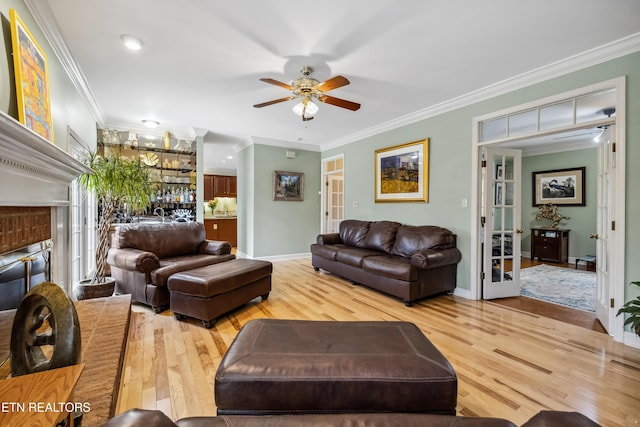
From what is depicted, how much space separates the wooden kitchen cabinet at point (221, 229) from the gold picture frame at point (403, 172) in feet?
15.4

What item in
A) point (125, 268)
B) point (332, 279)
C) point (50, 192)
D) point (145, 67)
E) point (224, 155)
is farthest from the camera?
point (224, 155)

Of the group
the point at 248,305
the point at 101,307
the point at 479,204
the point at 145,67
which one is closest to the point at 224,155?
the point at 145,67

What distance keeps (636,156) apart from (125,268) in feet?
16.7

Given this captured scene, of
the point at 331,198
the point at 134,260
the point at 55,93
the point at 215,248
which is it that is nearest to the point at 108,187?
the point at 134,260

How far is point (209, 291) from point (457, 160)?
3.43 metres

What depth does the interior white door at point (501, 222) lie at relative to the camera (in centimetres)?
349

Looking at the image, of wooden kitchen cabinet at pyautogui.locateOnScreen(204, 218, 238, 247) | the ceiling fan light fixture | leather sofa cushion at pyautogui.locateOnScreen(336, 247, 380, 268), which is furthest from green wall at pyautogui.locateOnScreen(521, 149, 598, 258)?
wooden kitchen cabinet at pyautogui.locateOnScreen(204, 218, 238, 247)

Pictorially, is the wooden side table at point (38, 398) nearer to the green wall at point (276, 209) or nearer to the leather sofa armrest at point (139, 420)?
the leather sofa armrest at point (139, 420)

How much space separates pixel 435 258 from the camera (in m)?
3.34

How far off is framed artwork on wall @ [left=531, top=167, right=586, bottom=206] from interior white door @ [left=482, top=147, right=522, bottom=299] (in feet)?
11.5

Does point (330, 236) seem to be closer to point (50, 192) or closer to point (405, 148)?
point (405, 148)

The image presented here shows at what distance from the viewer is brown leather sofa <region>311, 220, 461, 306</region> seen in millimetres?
3285

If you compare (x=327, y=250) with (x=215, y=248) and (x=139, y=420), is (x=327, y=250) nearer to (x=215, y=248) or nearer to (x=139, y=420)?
(x=215, y=248)

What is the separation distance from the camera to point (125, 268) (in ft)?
10.3
